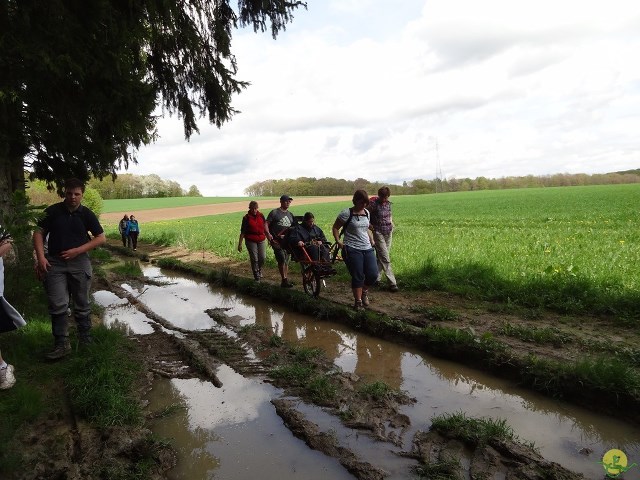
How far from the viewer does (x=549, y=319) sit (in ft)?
19.9

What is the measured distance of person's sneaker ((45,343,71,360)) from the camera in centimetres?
480

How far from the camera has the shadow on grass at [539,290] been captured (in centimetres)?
611

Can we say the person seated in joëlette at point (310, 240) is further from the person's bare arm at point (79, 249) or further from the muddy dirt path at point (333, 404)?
the person's bare arm at point (79, 249)

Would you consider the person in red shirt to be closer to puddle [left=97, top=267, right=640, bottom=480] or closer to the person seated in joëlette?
the person seated in joëlette

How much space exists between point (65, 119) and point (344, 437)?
222 inches

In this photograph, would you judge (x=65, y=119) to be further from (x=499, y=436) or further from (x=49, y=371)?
(x=499, y=436)

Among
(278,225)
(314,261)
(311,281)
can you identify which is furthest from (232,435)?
(278,225)

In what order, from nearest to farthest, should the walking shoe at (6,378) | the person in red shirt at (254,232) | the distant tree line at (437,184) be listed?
the walking shoe at (6,378), the person in red shirt at (254,232), the distant tree line at (437,184)

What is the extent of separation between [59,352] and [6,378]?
2.85 feet

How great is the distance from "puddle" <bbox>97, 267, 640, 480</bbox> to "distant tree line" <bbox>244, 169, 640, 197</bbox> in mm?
79379

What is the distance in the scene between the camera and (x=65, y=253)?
4.72 meters

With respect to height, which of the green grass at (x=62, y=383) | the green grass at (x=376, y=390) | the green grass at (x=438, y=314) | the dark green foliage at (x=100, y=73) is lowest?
the green grass at (x=376, y=390)

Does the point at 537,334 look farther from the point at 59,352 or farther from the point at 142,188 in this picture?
the point at 142,188

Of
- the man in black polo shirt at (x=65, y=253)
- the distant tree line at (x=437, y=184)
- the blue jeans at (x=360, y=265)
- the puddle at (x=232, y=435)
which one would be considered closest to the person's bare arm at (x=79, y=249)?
the man in black polo shirt at (x=65, y=253)
